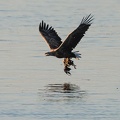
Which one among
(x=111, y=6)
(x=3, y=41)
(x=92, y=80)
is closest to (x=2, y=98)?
(x=92, y=80)

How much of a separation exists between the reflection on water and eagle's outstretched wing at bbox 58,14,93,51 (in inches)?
52.0

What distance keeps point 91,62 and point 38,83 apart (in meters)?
2.03

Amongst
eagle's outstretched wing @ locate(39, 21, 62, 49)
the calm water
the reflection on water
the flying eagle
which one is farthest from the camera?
eagle's outstretched wing @ locate(39, 21, 62, 49)

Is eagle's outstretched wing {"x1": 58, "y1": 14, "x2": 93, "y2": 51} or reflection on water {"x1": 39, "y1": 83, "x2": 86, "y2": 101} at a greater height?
eagle's outstretched wing {"x1": 58, "y1": 14, "x2": 93, "y2": 51}

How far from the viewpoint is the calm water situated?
35.3 feet

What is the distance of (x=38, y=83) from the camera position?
42.1ft

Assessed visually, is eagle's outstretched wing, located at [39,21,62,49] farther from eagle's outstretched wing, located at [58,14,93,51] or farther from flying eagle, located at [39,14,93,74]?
eagle's outstretched wing, located at [58,14,93,51]

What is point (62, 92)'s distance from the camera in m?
12.2

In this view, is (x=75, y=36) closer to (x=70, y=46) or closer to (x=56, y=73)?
(x=70, y=46)

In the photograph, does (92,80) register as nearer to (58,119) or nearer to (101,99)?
(101,99)

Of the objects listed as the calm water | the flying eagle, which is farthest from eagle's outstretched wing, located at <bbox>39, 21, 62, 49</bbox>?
the calm water

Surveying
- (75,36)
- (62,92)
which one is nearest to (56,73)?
(75,36)

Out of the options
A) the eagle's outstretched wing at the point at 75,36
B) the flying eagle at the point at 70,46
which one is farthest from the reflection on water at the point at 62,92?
the eagle's outstretched wing at the point at 75,36

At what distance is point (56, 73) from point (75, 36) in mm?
773
